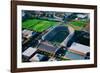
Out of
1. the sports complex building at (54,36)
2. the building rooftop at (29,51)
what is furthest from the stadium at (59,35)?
the building rooftop at (29,51)

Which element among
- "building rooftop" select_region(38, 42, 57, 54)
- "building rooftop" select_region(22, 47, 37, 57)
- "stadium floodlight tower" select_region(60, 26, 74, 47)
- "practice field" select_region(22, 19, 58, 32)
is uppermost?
"practice field" select_region(22, 19, 58, 32)

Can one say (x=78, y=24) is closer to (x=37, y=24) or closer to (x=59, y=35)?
(x=59, y=35)

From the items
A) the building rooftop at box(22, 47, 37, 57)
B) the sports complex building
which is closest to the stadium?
the sports complex building

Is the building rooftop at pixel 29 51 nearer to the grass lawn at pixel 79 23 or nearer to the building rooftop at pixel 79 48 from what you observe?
the building rooftop at pixel 79 48

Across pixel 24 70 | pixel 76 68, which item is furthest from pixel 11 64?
pixel 76 68

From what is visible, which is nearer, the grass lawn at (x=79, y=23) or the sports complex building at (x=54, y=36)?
the sports complex building at (x=54, y=36)

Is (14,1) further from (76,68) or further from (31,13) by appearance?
(76,68)

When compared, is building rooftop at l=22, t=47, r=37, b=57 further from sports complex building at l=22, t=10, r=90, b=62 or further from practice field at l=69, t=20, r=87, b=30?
practice field at l=69, t=20, r=87, b=30

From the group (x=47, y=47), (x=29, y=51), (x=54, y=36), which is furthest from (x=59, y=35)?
(x=29, y=51)
